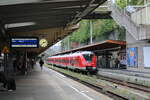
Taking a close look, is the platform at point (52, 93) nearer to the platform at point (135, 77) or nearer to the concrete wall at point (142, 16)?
the platform at point (135, 77)

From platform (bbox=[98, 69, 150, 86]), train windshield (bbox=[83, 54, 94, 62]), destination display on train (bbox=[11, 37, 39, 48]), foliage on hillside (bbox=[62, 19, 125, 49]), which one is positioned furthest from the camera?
foliage on hillside (bbox=[62, 19, 125, 49])

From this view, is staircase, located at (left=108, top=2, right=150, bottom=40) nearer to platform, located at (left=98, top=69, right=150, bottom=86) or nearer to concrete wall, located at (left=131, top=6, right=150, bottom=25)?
concrete wall, located at (left=131, top=6, right=150, bottom=25)

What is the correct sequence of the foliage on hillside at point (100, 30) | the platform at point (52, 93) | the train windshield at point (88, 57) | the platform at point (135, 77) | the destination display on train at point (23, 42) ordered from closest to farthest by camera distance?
the platform at point (52, 93), the destination display on train at point (23, 42), the platform at point (135, 77), the train windshield at point (88, 57), the foliage on hillside at point (100, 30)

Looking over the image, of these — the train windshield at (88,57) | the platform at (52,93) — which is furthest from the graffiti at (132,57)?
the platform at (52,93)

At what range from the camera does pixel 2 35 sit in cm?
1917

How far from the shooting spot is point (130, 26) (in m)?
34.3

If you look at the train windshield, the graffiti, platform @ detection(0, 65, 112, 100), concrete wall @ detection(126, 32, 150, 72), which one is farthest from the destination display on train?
the graffiti

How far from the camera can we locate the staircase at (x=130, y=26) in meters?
30.4

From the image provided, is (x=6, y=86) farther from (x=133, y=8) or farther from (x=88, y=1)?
(x=133, y=8)

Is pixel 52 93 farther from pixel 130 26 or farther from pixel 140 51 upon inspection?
pixel 130 26

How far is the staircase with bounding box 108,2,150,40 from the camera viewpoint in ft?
99.7

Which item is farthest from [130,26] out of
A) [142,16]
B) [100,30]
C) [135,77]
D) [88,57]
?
[100,30]

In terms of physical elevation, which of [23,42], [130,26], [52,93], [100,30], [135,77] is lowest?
[52,93]

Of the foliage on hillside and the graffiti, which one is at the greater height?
the foliage on hillside
